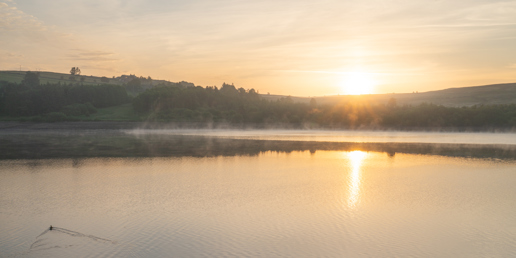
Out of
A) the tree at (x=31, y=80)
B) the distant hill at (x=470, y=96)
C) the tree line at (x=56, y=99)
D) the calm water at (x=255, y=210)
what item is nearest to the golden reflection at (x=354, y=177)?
the calm water at (x=255, y=210)

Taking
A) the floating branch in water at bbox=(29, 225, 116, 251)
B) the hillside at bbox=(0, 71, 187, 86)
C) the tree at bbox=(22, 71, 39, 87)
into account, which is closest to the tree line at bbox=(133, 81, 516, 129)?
the tree at bbox=(22, 71, 39, 87)

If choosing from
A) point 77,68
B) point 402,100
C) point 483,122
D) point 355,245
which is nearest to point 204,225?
point 355,245

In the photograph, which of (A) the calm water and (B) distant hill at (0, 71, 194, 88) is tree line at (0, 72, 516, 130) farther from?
(A) the calm water

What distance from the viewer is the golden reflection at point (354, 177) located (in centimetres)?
1595

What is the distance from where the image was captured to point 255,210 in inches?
550

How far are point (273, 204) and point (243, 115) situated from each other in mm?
87615

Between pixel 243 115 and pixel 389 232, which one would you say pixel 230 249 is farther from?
pixel 243 115

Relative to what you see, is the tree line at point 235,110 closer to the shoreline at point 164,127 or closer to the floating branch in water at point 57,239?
the shoreline at point 164,127

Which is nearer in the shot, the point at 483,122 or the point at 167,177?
the point at 167,177

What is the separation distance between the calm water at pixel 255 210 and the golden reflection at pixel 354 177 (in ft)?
0.28

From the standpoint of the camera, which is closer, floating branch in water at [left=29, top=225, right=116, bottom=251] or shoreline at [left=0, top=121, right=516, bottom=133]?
floating branch in water at [left=29, top=225, right=116, bottom=251]

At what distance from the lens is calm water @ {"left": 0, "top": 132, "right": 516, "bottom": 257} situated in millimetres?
10266

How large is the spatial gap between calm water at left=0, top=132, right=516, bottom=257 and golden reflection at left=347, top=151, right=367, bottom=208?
3.4 inches

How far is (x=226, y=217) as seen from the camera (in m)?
13.0
